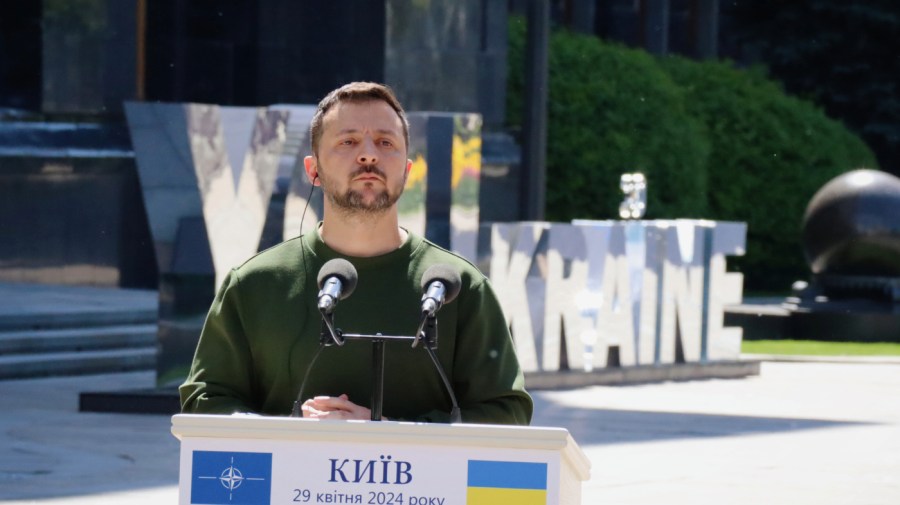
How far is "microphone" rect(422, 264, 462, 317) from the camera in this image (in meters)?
3.78

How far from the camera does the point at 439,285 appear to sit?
3.83 meters

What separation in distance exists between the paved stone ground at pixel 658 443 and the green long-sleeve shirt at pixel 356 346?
4440 millimetres

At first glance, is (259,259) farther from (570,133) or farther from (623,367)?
(570,133)

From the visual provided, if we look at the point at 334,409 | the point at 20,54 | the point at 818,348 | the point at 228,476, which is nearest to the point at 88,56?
the point at 20,54

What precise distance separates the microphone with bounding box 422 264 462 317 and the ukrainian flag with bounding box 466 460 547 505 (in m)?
0.34

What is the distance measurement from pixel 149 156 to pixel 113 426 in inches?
72.8

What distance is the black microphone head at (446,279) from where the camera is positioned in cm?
384

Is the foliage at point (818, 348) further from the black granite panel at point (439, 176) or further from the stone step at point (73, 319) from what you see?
the black granite panel at point (439, 176)

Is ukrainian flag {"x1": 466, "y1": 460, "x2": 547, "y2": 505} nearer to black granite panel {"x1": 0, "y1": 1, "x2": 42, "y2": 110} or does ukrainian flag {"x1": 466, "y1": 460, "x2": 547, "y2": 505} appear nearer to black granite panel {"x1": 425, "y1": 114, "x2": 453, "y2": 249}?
black granite panel {"x1": 425, "y1": 114, "x2": 453, "y2": 249}

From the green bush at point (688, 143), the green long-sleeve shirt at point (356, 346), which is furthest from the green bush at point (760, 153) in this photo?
the green long-sleeve shirt at point (356, 346)

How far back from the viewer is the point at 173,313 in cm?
1211

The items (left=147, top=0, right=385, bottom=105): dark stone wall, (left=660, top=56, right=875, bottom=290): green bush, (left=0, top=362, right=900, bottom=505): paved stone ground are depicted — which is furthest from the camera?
(left=660, top=56, right=875, bottom=290): green bush

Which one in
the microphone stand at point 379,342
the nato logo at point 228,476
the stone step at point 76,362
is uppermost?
the microphone stand at point 379,342

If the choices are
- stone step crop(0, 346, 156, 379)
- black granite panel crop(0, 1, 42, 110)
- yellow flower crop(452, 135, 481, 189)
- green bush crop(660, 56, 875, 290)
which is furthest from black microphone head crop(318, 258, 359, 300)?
green bush crop(660, 56, 875, 290)
